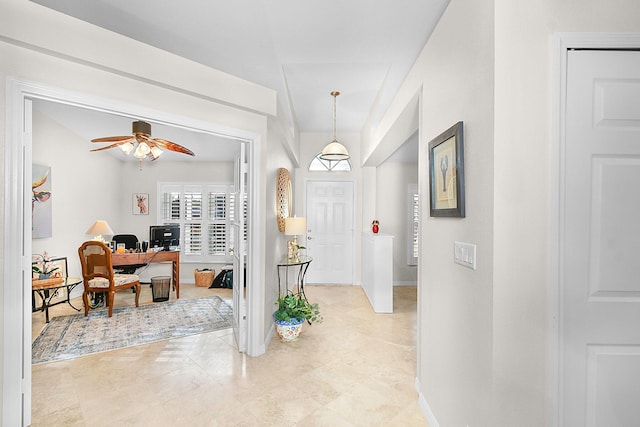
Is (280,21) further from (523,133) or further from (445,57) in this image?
(523,133)

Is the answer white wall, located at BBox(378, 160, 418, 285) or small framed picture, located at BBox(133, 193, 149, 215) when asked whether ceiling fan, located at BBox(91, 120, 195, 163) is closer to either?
small framed picture, located at BBox(133, 193, 149, 215)

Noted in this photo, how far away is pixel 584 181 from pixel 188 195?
19.7ft

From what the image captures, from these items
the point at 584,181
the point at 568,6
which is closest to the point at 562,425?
the point at 584,181

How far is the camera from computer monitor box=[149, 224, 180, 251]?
5496mm

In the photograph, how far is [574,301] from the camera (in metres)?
1.30

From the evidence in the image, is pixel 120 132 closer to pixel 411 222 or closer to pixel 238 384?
pixel 238 384

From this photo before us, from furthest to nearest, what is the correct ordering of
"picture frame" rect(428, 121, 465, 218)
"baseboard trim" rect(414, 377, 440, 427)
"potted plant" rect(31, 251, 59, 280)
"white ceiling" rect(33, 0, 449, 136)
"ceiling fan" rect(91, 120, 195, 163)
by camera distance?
"potted plant" rect(31, 251, 59, 280) < "ceiling fan" rect(91, 120, 195, 163) < "white ceiling" rect(33, 0, 449, 136) < "baseboard trim" rect(414, 377, 440, 427) < "picture frame" rect(428, 121, 465, 218)

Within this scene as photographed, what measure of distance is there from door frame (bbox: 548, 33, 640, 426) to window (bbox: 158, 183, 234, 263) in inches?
214

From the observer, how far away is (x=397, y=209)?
5.97 m

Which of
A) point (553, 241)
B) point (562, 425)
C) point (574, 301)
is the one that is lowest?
point (562, 425)

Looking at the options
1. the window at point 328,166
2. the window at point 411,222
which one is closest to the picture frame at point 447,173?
the window at point 328,166

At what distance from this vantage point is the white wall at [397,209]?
593 centimetres

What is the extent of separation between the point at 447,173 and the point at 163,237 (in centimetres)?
519

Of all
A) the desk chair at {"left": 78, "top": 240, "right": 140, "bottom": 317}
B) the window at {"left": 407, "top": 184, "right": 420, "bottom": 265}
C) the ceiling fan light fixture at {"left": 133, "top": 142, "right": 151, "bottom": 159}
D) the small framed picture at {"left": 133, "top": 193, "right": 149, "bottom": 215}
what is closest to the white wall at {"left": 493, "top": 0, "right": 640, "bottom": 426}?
the ceiling fan light fixture at {"left": 133, "top": 142, "right": 151, "bottom": 159}
